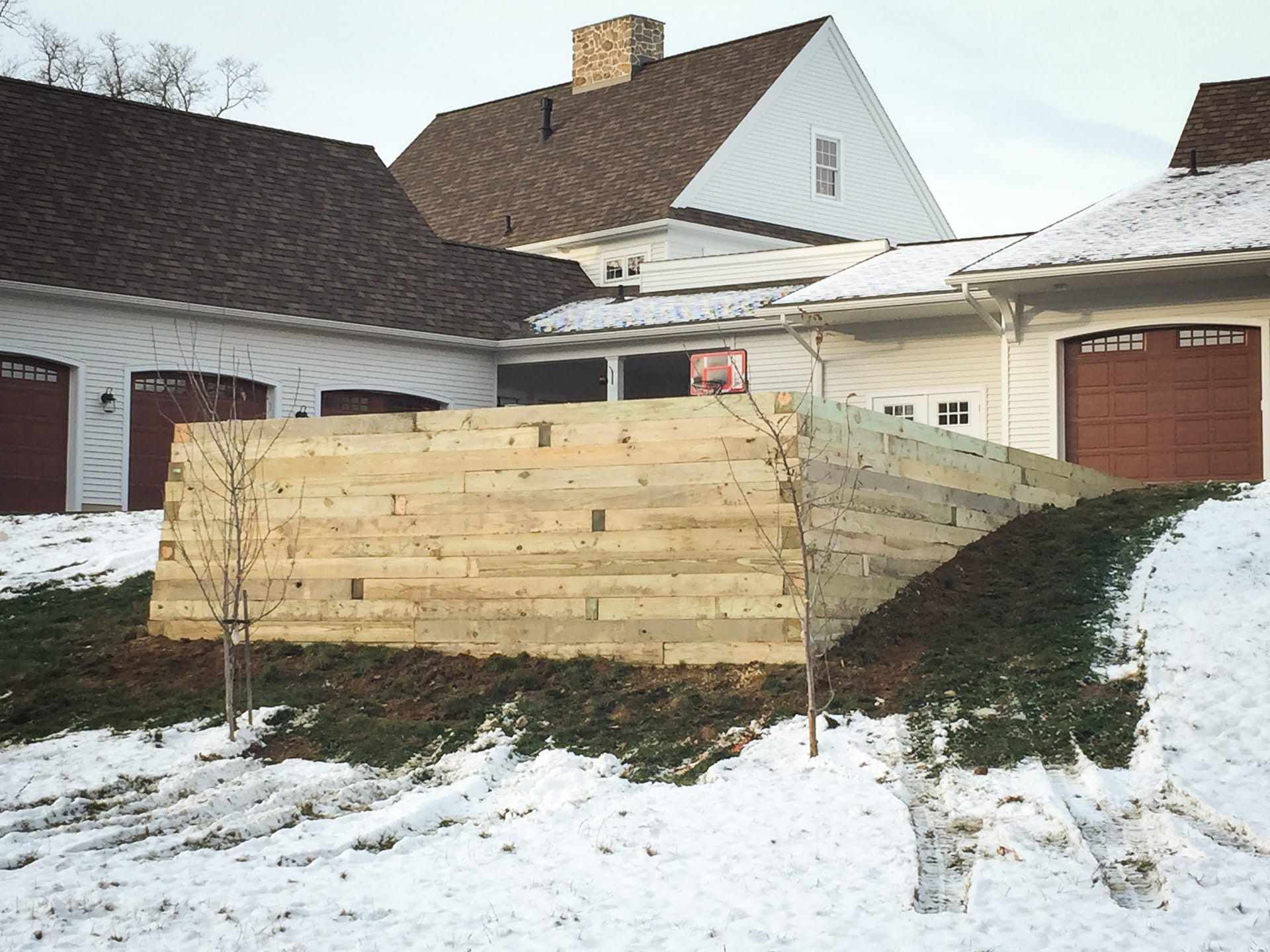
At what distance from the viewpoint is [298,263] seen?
2247cm

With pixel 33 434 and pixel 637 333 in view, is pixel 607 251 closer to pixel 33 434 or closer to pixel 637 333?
pixel 637 333

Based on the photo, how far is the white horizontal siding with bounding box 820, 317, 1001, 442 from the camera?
20.0m

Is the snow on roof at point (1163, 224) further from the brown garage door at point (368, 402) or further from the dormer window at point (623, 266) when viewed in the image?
the dormer window at point (623, 266)

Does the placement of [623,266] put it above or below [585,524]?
above

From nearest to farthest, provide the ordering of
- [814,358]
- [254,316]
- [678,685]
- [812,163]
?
[678,685], [814,358], [254,316], [812,163]

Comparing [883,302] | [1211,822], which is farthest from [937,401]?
[1211,822]

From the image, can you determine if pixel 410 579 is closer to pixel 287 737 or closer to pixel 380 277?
pixel 287 737

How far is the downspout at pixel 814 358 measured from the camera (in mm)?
20469

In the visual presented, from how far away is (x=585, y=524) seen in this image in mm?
10711

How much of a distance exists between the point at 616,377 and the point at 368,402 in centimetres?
369

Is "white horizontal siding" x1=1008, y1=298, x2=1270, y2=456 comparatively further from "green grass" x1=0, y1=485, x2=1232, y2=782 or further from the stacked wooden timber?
the stacked wooden timber

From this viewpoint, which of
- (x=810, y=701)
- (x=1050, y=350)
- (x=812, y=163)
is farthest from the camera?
(x=812, y=163)

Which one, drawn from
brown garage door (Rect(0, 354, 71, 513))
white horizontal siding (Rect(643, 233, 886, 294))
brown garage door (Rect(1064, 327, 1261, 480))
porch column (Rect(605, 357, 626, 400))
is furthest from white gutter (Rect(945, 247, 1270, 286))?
brown garage door (Rect(0, 354, 71, 513))

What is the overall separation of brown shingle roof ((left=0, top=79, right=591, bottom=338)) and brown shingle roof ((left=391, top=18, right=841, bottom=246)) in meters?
3.21
